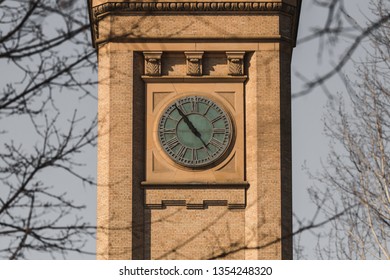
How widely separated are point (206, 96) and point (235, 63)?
1.23m

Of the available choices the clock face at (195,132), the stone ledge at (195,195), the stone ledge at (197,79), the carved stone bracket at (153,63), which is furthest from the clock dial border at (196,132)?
the carved stone bracket at (153,63)

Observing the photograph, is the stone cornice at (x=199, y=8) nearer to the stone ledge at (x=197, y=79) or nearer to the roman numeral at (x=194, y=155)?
the stone ledge at (x=197, y=79)

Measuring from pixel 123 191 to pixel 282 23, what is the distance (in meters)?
5.96

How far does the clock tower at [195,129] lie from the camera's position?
41.6 meters

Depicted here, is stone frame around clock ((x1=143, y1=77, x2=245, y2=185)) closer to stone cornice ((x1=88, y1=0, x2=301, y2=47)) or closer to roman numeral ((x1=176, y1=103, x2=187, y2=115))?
roman numeral ((x1=176, y1=103, x2=187, y2=115))

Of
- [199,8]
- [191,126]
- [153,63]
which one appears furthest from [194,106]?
[199,8]

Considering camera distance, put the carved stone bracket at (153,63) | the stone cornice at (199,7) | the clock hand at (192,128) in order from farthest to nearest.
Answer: the stone cornice at (199,7) < the carved stone bracket at (153,63) < the clock hand at (192,128)

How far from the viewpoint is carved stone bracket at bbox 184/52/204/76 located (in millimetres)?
42188

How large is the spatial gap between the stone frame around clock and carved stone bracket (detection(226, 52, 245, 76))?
0.56ft

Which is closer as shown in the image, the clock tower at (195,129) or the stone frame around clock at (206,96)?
the clock tower at (195,129)

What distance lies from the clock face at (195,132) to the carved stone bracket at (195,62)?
709 millimetres

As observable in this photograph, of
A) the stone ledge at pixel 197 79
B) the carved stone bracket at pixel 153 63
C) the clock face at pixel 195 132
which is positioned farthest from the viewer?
the carved stone bracket at pixel 153 63

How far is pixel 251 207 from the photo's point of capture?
4159cm
